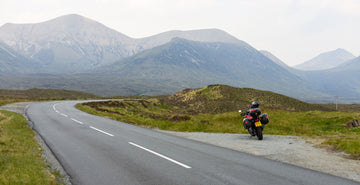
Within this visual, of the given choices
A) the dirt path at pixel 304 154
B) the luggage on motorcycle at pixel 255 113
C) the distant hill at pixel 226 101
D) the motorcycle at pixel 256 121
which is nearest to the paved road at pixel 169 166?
the dirt path at pixel 304 154

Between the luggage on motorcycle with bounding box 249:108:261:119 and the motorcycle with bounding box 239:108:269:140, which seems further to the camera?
the luggage on motorcycle with bounding box 249:108:261:119

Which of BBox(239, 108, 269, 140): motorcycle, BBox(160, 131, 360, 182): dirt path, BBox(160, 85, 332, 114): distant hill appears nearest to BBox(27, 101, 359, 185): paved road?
BBox(160, 131, 360, 182): dirt path

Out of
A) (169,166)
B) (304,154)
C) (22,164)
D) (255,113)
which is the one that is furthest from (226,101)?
(22,164)

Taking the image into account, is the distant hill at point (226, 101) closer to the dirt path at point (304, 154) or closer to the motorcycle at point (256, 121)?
the motorcycle at point (256, 121)

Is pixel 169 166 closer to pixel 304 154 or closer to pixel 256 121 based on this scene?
pixel 304 154

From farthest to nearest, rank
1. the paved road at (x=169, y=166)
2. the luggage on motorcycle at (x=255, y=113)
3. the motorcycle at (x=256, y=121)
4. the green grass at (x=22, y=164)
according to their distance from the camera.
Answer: the luggage on motorcycle at (x=255, y=113), the motorcycle at (x=256, y=121), the paved road at (x=169, y=166), the green grass at (x=22, y=164)

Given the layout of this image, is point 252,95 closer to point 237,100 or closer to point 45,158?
point 237,100

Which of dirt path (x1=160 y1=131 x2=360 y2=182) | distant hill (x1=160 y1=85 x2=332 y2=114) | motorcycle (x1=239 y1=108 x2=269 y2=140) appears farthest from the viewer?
distant hill (x1=160 y1=85 x2=332 y2=114)

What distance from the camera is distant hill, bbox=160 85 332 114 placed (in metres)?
69.6

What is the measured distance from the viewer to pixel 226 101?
7350 cm

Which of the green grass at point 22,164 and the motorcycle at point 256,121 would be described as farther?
the motorcycle at point 256,121

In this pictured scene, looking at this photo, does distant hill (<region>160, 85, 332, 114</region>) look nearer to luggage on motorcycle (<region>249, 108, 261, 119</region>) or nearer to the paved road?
luggage on motorcycle (<region>249, 108, 261, 119</region>)

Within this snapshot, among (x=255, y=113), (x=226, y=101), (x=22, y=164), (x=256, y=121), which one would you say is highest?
(x=226, y=101)

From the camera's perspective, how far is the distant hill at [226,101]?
69625mm
